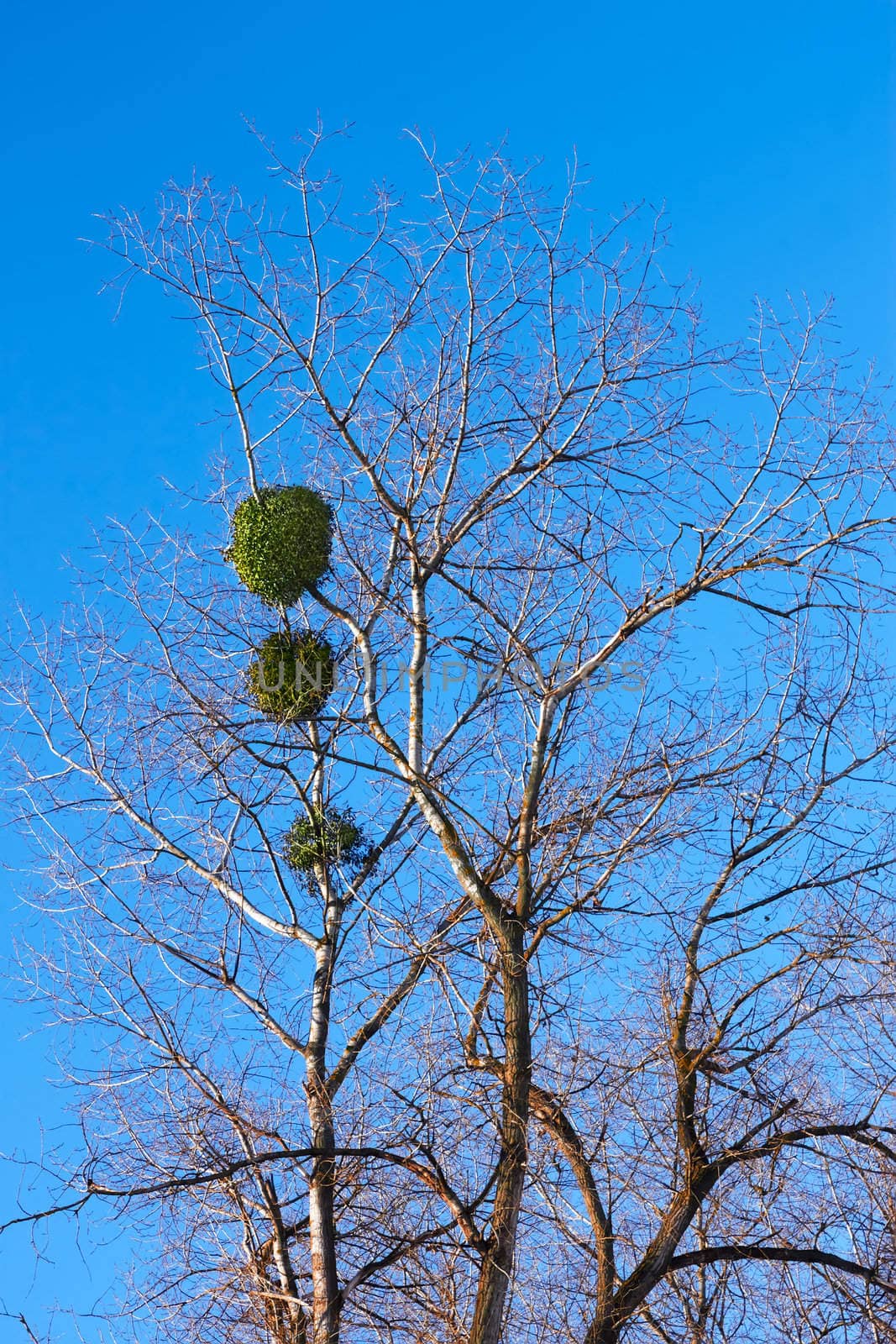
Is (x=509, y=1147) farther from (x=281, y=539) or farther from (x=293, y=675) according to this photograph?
(x=281, y=539)

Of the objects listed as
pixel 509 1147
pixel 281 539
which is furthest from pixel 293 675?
pixel 509 1147

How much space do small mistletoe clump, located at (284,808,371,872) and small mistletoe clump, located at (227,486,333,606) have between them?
1452mm

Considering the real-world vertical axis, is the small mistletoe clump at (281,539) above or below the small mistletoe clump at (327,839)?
above

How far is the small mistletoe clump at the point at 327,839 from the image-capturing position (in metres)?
8.00

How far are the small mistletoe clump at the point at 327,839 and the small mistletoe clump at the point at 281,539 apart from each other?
1.45 meters

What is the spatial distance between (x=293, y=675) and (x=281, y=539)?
0.85 meters

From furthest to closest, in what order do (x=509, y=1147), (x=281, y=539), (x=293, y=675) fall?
(x=293, y=675), (x=281, y=539), (x=509, y=1147)

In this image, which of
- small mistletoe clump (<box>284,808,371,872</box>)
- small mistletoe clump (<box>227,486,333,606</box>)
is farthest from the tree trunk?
small mistletoe clump (<box>227,486,333,606</box>)

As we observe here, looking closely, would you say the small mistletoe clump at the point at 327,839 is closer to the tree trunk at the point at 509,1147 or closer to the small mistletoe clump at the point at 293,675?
the small mistletoe clump at the point at 293,675

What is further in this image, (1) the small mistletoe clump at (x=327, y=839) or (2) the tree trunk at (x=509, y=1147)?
(1) the small mistletoe clump at (x=327, y=839)

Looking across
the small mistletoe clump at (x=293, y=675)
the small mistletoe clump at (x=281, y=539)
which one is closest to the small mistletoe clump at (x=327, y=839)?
the small mistletoe clump at (x=293, y=675)

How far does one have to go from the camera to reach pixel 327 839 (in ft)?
26.3

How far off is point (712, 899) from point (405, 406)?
10.6ft

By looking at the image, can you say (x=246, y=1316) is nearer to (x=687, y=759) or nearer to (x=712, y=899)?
(x=712, y=899)
